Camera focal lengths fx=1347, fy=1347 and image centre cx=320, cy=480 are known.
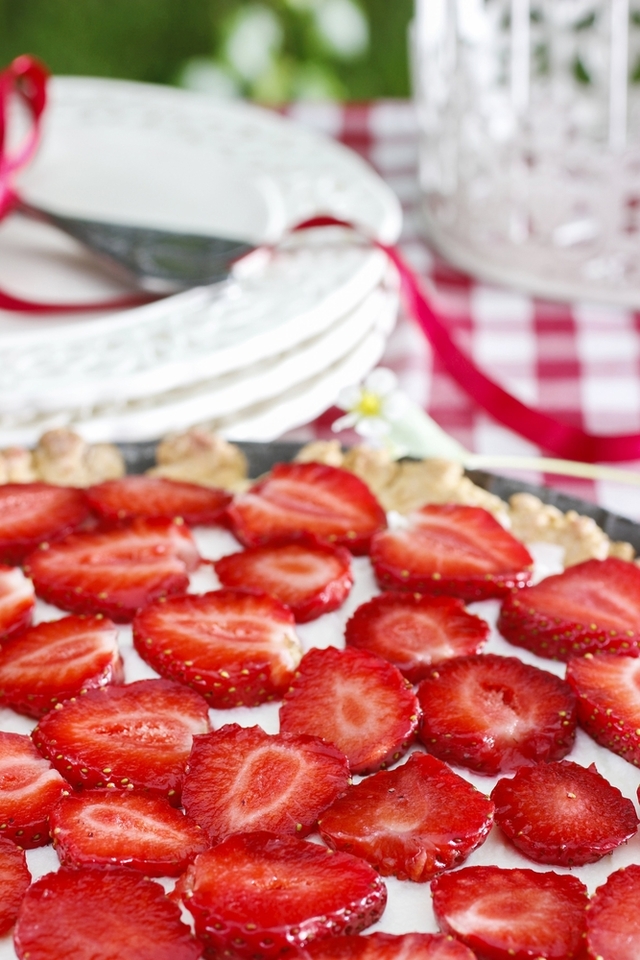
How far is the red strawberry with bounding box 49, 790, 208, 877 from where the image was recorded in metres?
0.75

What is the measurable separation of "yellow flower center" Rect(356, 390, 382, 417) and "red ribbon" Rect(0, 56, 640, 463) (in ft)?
0.47

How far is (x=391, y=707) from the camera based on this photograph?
0.86m

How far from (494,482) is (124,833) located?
19.2 inches

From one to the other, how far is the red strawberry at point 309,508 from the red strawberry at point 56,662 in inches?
6.4

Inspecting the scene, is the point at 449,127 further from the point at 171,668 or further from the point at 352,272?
the point at 171,668

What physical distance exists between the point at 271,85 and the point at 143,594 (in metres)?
2.30

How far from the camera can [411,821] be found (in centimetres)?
77

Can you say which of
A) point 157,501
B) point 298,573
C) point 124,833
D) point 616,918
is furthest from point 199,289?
point 616,918

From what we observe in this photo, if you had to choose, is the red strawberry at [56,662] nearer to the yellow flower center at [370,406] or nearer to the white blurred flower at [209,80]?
the yellow flower center at [370,406]

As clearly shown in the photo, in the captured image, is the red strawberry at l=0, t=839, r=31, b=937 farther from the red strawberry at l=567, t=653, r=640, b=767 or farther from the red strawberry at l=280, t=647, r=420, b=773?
the red strawberry at l=567, t=653, r=640, b=767

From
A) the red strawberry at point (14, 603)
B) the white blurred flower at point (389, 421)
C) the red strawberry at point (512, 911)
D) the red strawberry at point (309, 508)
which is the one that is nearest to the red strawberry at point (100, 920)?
the red strawberry at point (512, 911)

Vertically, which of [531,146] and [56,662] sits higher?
[531,146]

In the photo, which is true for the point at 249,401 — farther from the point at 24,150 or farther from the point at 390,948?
the point at 390,948

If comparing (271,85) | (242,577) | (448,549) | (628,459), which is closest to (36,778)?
(242,577)
